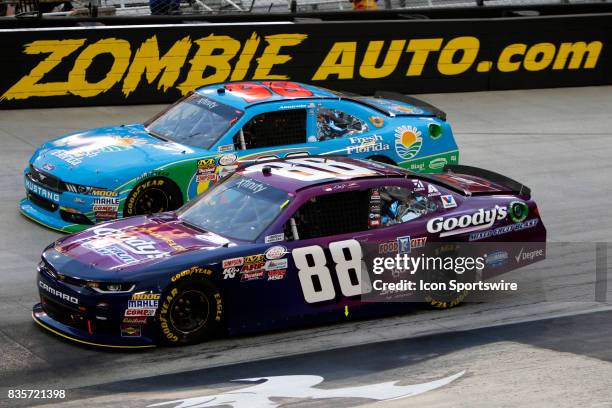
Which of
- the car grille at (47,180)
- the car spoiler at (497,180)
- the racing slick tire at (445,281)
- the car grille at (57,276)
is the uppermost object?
the car grille at (47,180)

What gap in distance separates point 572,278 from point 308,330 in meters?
3.14

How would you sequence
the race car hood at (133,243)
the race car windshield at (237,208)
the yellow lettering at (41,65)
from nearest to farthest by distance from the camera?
1. the race car hood at (133,243)
2. the race car windshield at (237,208)
3. the yellow lettering at (41,65)

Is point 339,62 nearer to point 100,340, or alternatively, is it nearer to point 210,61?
point 210,61

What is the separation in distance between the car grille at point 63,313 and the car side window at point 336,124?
4.81 metres

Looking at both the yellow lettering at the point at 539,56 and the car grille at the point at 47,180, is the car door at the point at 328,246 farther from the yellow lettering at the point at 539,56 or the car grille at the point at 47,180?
the yellow lettering at the point at 539,56

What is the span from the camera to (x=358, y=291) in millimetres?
9039

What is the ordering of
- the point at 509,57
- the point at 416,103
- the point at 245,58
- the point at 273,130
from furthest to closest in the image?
1. the point at 509,57
2. the point at 245,58
3. the point at 416,103
4. the point at 273,130

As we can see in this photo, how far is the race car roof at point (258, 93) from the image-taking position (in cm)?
1237

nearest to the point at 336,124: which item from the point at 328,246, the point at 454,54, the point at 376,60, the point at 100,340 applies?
the point at 328,246

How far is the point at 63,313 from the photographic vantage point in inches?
327

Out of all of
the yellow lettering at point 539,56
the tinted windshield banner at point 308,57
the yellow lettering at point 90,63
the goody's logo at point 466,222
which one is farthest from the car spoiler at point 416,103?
the yellow lettering at point 539,56

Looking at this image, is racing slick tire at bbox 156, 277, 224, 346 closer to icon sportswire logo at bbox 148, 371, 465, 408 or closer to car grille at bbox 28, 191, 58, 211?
icon sportswire logo at bbox 148, 371, 465, 408

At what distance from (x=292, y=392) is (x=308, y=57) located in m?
11.7

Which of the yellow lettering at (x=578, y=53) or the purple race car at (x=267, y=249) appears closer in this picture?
the purple race car at (x=267, y=249)
